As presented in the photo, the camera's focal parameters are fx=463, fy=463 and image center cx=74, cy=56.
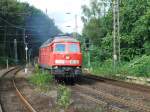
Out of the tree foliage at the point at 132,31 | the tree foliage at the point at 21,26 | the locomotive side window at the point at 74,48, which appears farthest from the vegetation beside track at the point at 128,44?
the tree foliage at the point at 21,26

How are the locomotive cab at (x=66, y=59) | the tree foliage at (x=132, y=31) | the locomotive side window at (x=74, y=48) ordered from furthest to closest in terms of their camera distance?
1. the tree foliage at (x=132, y=31)
2. the locomotive side window at (x=74, y=48)
3. the locomotive cab at (x=66, y=59)

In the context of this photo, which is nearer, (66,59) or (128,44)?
(66,59)

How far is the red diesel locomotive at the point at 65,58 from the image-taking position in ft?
98.7

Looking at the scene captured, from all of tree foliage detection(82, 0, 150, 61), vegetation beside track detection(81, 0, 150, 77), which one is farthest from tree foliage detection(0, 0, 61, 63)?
tree foliage detection(82, 0, 150, 61)

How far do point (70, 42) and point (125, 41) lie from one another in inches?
747

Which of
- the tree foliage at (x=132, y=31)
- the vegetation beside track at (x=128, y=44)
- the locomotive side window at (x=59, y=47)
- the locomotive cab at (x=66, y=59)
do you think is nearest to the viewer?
the locomotive cab at (x=66, y=59)

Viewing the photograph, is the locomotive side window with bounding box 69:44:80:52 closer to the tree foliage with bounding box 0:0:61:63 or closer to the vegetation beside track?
the vegetation beside track

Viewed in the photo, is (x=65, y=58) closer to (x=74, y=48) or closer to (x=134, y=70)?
(x=74, y=48)

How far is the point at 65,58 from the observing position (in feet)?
100

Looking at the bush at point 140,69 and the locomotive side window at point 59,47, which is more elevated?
the locomotive side window at point 59,47

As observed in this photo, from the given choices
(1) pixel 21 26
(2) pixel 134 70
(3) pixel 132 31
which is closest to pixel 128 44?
(3) pixel 132 31

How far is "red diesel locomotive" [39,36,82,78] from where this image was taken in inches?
1184

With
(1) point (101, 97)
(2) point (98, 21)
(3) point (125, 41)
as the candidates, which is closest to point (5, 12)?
(2) point (98, 21)

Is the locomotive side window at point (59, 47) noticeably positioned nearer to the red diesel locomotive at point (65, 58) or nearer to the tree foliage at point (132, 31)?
the red diesel locomotive at point (65, 58)
